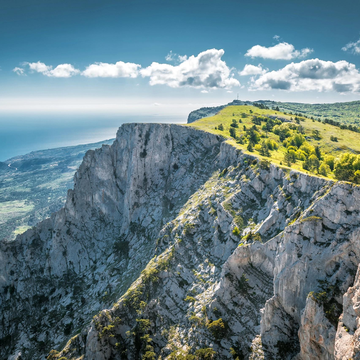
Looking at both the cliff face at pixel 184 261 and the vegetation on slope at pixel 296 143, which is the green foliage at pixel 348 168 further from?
the cliff face at pixel 184 261

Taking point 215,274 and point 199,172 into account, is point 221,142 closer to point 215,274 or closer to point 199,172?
point 199,172

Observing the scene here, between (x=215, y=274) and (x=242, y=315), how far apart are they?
29.8ft

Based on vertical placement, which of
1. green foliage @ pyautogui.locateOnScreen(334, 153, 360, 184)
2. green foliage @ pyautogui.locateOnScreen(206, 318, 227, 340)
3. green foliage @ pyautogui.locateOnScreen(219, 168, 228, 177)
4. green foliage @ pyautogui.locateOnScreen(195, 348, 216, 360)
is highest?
green foliage @ pyautogui.locateOnScreen(334, 153, 360, 184)

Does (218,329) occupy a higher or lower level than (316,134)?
lower

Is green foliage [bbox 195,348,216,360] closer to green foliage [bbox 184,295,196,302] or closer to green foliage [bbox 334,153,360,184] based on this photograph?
green foliage [bbox 184,295,196,302]

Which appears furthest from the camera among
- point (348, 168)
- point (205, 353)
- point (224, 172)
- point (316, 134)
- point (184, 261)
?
point (316, 134)

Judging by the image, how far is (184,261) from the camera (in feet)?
186

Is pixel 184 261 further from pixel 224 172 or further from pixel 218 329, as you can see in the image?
pixel 224 172

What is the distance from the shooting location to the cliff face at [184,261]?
33719 mm

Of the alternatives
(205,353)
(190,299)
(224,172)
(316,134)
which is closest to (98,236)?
(190,299)

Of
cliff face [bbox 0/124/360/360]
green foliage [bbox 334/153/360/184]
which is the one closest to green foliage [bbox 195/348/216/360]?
cliff face [bbox 0/124/360/360]

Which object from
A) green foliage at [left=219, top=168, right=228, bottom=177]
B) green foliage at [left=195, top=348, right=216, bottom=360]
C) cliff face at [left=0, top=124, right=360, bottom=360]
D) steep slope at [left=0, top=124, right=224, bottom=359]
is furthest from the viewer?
steep slope at [left=0, top=124, right=224, bottom=359]

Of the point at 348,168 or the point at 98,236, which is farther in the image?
the point at 98,236

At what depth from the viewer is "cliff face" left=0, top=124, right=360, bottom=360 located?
33719 mm
